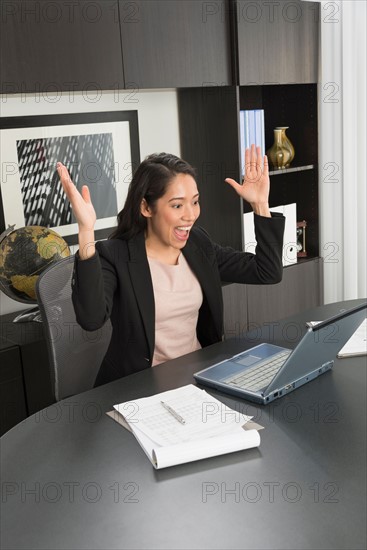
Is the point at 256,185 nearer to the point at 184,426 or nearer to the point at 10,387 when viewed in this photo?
the point at 184,426

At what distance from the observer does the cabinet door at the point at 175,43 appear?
290cm

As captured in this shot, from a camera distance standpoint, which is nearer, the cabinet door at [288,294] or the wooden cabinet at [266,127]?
the wooden cabinet at [266,127]

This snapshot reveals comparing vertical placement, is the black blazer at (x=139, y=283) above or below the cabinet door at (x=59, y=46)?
below

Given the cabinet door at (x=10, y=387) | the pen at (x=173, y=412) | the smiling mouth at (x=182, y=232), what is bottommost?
the cabinet door at (x=10, y=387)

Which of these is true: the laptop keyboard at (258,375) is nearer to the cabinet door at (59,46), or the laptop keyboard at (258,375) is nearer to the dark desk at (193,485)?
the dark desk at (193,485)

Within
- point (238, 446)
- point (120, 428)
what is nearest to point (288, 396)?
point (238, 446)

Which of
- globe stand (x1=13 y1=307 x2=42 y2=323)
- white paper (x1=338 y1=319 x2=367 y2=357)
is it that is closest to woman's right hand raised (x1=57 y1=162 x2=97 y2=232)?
white paper (x1=338 y1=319 x2=367 y2=357)

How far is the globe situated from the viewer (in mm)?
2645

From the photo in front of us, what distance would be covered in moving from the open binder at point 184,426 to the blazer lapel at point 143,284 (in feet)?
1.28

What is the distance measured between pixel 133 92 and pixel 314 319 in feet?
5.43

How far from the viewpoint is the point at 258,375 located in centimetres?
173

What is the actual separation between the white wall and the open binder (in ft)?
5.14

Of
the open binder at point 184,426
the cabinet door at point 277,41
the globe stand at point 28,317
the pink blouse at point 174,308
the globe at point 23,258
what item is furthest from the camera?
the cabinet door at point 277,41

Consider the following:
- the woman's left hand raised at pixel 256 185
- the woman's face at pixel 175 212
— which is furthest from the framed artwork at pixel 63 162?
the woman's left hand raised at pixel 256 185
